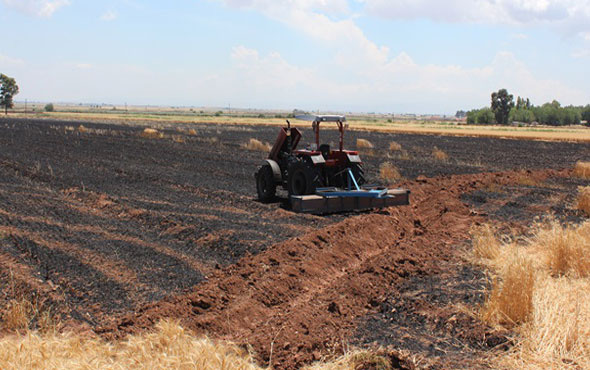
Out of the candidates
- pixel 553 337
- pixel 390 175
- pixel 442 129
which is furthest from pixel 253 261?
pixel 442 129

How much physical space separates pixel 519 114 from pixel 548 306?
141 m

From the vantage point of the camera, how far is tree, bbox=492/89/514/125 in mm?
112863

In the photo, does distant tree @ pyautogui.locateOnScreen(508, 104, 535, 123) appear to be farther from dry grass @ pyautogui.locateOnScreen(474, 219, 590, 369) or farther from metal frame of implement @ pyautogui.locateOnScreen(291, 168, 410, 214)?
dry grass @ pyautogui.locateOnScreen(474, 219, 590, 369)

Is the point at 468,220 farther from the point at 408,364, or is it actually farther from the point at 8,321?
the point at 8,321

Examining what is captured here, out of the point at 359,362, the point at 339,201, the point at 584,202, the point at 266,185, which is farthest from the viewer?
the point at 266,185

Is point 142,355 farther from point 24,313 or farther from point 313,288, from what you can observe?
point 313,288

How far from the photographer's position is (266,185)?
13.5 m

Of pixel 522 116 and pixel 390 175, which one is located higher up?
pixel 522 116

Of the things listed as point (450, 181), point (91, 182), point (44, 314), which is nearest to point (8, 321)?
point (44, 314)

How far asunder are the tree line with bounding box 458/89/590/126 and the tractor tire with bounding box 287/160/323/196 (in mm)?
109440

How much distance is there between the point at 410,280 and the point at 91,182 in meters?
11.6

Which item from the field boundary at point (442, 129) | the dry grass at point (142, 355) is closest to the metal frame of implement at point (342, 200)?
the dry grass at point (142, 355)

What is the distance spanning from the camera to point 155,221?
36.2ft

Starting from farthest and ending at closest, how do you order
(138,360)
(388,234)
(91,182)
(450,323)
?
(91,182) → (388,234) → (450,323) → (138,360)
